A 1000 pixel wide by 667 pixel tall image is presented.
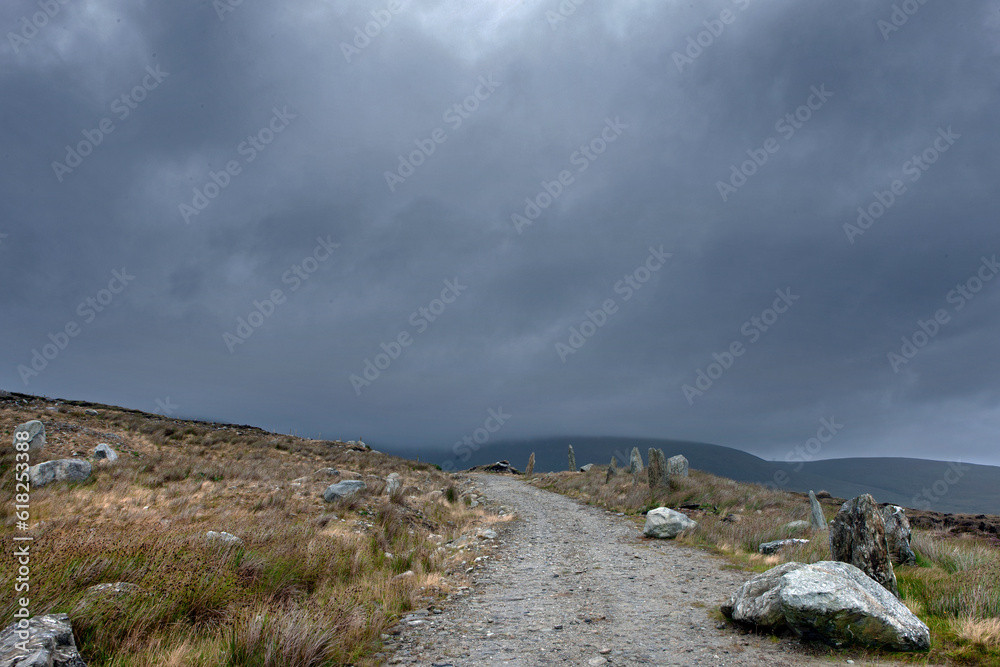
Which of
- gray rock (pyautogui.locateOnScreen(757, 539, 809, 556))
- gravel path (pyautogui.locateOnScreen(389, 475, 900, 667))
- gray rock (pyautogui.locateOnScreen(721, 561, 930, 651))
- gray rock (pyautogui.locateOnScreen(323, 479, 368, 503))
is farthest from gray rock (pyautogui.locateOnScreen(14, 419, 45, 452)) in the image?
gray rock (pyautogui.locateOnScreen(757, 539, 809, 556))

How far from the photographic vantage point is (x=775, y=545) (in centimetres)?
1212

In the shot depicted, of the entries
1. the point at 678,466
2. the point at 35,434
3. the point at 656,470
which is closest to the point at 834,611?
the point at 656,470

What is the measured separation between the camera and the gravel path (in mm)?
5691

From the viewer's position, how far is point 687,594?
8.70 metres

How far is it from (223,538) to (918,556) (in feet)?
45.9

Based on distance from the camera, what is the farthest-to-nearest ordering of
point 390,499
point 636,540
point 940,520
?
point 940,520 → point 390,499 → point 636,540

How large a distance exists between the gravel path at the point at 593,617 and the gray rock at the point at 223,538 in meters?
3.64

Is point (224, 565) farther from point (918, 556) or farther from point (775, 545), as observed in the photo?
point (918, 556)

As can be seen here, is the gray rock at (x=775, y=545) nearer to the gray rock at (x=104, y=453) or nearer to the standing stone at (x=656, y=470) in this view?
the standing stone at (x=656, y=470)

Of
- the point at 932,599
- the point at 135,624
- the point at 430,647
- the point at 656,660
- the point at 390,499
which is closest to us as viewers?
the point at 135,624

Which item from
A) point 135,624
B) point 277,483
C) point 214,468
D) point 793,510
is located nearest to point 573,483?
point 793,510

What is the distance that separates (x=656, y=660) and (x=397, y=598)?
423 centimetres

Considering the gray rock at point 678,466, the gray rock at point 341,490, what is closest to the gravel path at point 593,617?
the gray rock at point 341,490

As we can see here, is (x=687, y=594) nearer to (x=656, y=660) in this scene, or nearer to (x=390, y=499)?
(x=656, y=660)
